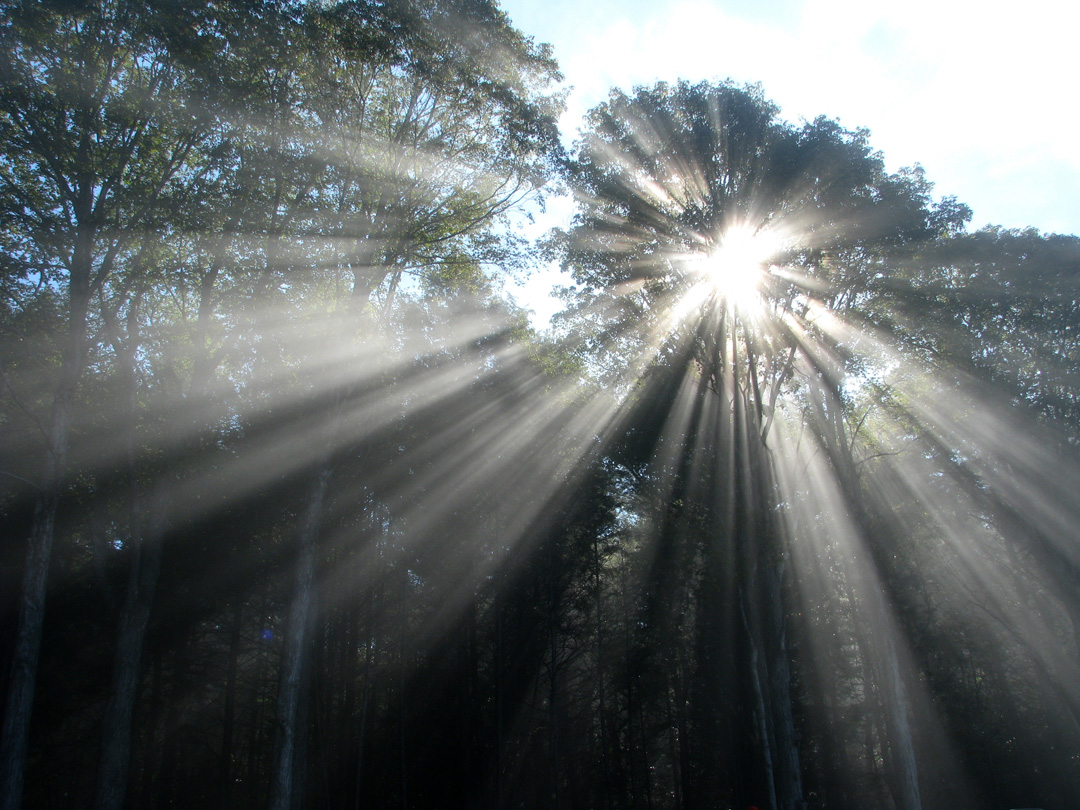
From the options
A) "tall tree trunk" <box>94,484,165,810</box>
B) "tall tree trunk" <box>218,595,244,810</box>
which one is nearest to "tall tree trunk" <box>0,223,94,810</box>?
"tall tree trunk" <box>94,484,165,810</box>

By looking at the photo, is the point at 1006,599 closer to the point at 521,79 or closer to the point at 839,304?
the point at 839,304

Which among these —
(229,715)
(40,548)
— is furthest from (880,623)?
(229,715)

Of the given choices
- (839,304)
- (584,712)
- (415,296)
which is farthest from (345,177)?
(584,712)

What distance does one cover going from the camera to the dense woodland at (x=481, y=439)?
1163 cm

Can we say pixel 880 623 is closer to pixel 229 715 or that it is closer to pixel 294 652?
pixel 294 652

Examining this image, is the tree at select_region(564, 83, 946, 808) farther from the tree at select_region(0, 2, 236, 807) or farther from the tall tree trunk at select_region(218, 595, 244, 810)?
the tall tree trunk at select_region(218, 595, 244, 810)

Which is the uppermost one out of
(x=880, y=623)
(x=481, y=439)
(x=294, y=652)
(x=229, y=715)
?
(x=481, y=439)

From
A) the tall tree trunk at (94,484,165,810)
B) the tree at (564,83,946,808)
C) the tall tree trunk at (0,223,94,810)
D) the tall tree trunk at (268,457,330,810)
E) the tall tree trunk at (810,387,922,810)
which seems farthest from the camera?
the tree at (564,83,946,808)

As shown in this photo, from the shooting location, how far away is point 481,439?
54.5 ft

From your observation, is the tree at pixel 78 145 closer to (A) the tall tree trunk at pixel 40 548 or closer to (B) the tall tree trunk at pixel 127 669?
(A) the tall tree trunk at pixel 40 548

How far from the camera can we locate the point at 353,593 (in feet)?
58.0

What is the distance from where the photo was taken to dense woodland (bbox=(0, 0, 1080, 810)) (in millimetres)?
11633

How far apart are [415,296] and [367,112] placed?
4.49 m

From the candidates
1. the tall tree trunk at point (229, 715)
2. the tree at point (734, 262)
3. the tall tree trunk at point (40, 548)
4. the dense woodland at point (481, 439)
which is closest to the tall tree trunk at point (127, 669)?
the dense woodland at point (481, 439)
